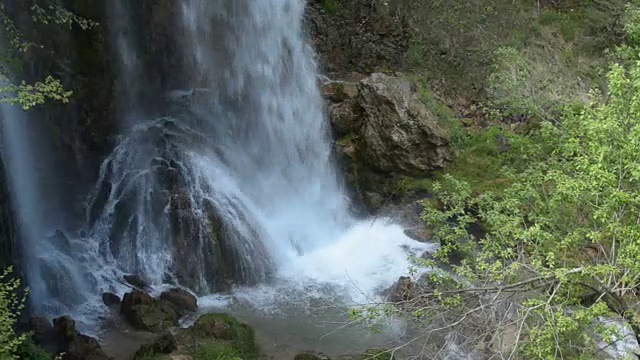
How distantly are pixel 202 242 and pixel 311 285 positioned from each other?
2.87 m

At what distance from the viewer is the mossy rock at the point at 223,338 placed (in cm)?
Result: 1190

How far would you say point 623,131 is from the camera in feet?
24.7

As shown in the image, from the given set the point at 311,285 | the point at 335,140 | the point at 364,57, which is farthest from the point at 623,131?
the point at 364,57

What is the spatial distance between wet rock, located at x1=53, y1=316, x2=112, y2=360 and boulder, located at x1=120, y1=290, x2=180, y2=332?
→ 1.06 m

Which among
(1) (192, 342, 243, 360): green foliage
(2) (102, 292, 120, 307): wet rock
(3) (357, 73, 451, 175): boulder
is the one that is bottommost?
(1) (192, 342, 243, 360): green foliage

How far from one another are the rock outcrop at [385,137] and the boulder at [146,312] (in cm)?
721

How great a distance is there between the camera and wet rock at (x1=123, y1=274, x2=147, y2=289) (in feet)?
46.8

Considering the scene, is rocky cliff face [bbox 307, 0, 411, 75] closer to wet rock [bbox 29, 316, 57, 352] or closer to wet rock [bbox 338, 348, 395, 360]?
wet rock [bbox 338, 348, 395, 360]

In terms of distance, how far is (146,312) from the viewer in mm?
12992

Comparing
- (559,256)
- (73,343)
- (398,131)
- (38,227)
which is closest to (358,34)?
(398,131)

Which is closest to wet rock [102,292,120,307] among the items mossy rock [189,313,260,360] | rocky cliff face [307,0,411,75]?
mossy rock [189,313,260,360]

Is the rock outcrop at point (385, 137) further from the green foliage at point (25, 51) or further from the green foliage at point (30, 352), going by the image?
the green foliage at point (30, 352)

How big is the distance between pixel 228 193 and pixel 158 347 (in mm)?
5845

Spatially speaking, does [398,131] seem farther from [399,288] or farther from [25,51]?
[25,51]
